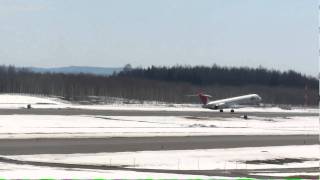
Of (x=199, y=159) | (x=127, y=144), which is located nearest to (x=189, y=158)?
(x=199, y=159)

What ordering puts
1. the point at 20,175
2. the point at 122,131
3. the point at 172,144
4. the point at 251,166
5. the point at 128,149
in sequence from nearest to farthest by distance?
the point at 20,175
the point at 251,166
the point at 128,149
the point at 172,144
the point at 122,131

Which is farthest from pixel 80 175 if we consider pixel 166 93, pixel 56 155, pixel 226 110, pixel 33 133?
pixel 166 93

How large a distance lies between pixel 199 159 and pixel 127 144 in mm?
7592

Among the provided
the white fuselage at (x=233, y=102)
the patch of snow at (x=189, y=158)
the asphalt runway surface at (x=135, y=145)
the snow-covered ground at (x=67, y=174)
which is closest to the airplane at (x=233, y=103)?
the white fuselage at (x=233, y=102)

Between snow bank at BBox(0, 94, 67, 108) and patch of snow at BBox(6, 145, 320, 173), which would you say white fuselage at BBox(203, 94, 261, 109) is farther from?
patch of snow at BBox(6, 145, 320, 173)

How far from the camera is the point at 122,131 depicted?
45688mm

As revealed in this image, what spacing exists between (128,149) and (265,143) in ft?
38.4

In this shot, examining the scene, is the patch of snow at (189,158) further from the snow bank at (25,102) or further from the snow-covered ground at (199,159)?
the snow bank at (25,102)

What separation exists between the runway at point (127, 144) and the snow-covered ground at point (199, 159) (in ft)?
5.74

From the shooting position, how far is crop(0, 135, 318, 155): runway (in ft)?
103

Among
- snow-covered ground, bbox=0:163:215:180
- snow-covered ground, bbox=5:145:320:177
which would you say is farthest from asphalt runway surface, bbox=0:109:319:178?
snow-covered ground, bbox=0:163:215:180

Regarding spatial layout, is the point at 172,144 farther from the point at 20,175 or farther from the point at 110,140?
the point at 20,175

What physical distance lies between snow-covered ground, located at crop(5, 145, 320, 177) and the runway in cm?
175

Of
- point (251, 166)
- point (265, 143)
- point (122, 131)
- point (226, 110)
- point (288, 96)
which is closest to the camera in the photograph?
point (251, 166)
